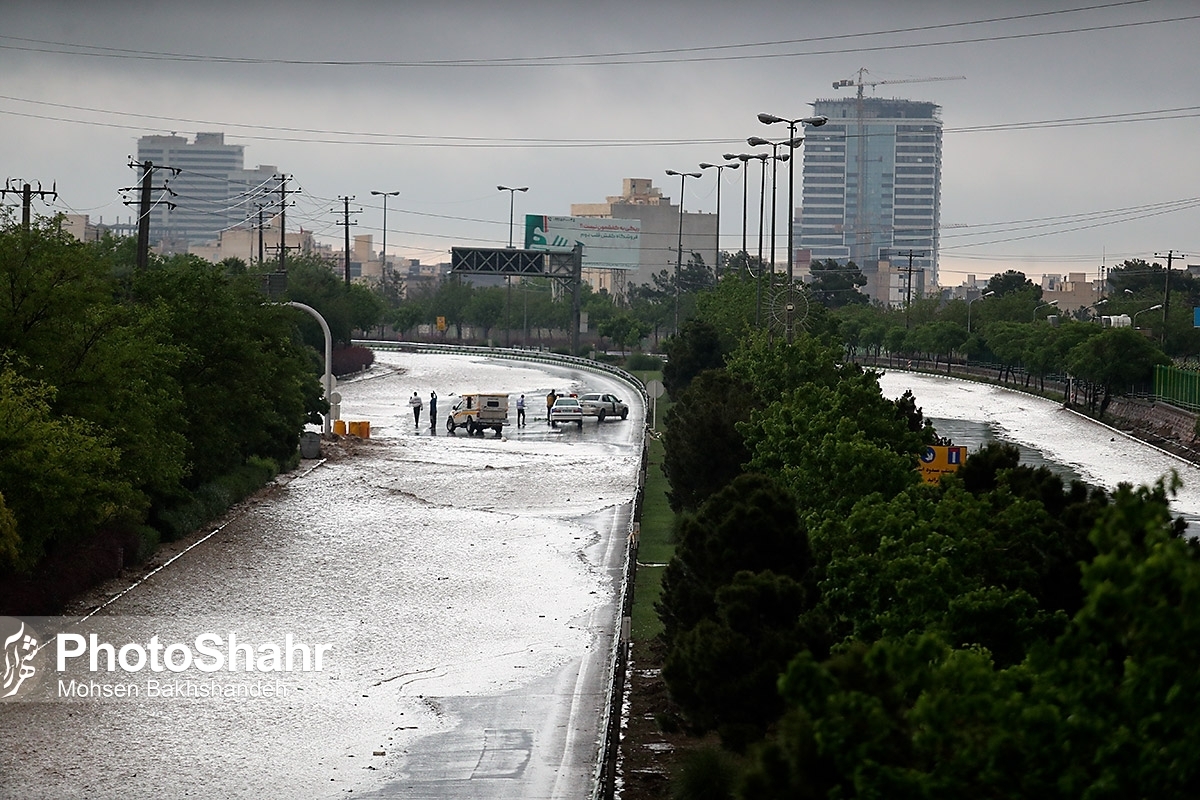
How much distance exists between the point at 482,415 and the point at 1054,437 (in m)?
23.6

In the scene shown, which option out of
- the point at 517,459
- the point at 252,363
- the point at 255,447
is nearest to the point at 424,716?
the point at 252,363

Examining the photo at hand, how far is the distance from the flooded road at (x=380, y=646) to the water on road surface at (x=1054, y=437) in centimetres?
1469

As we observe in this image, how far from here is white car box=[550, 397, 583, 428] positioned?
67000 millimetres

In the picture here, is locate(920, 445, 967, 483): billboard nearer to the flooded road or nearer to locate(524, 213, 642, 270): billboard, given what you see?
the flooded road

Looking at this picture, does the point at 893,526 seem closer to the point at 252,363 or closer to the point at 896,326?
the point at 252,363

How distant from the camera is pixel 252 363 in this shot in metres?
39.5

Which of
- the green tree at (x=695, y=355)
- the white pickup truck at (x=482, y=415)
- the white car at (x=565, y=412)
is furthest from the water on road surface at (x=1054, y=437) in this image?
the white pickup truck at (x=482, y=415)

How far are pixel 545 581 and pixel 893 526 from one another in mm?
16830

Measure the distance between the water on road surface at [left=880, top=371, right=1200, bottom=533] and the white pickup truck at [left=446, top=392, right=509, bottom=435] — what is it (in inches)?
695
